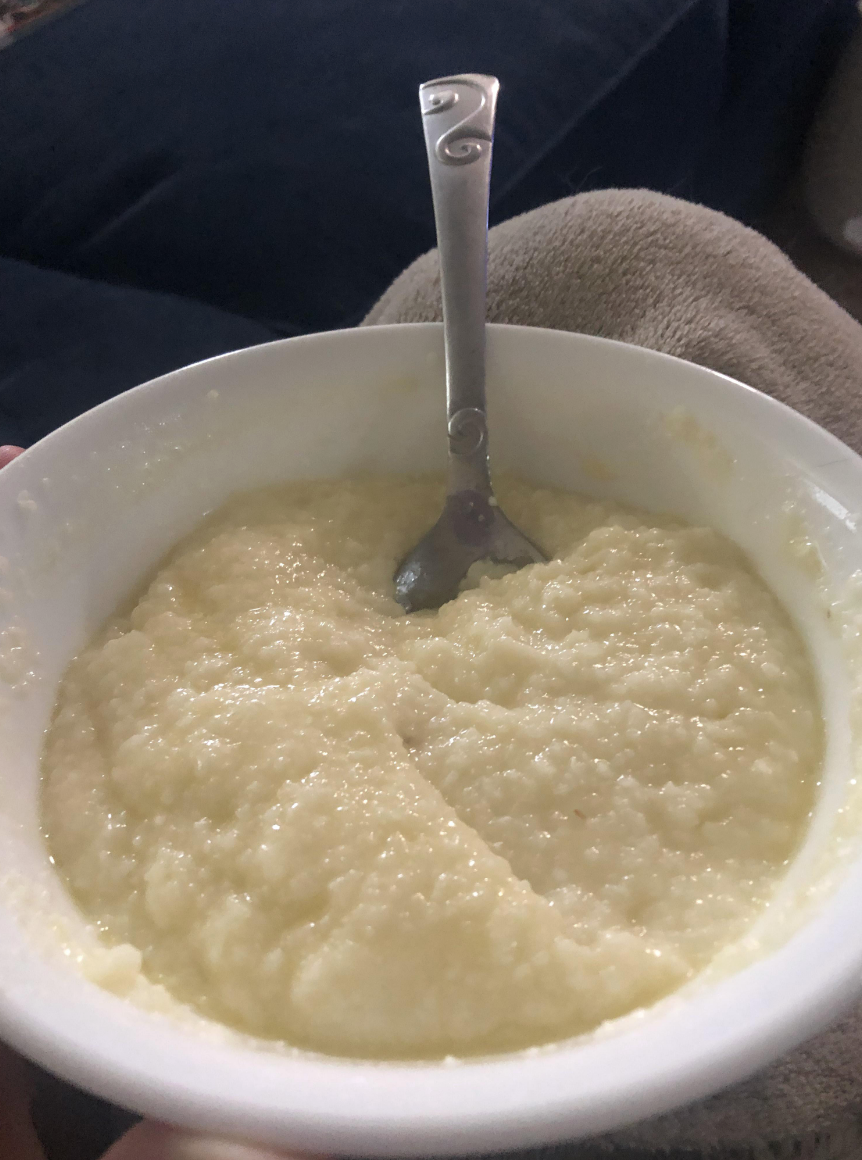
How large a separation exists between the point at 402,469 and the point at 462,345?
164mm

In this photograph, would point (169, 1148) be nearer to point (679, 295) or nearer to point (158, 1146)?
point (158, 1146)

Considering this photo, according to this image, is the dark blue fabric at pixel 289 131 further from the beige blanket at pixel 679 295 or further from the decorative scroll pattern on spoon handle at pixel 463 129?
the decorative scroll pattern on spoon handle at pixel 463 129

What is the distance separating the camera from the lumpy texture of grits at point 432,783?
1.82 feet

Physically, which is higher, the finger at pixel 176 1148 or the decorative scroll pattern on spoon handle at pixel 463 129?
the decorative scroll pattern on spoon handle at pixel 463 129

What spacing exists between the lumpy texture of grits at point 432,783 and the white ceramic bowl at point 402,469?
0.03 m

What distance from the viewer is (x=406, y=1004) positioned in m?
0.54

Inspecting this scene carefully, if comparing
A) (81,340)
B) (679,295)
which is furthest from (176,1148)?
(81,340)

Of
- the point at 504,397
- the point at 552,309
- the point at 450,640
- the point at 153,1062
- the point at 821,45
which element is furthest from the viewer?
the point at 821,45

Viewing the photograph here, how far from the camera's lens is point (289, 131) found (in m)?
1.59

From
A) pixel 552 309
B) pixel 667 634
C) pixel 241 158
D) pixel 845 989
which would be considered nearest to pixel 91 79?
pixel 241 158

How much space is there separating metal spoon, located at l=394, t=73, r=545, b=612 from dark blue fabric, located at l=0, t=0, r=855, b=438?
2.33 feet

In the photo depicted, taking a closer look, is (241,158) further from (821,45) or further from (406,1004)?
(406,1004)

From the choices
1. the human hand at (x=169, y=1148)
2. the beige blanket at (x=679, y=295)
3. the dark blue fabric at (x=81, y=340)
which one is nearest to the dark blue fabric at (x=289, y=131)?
the dark blue fabric at (x=81, y=340)

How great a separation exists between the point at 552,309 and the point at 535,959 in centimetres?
81
